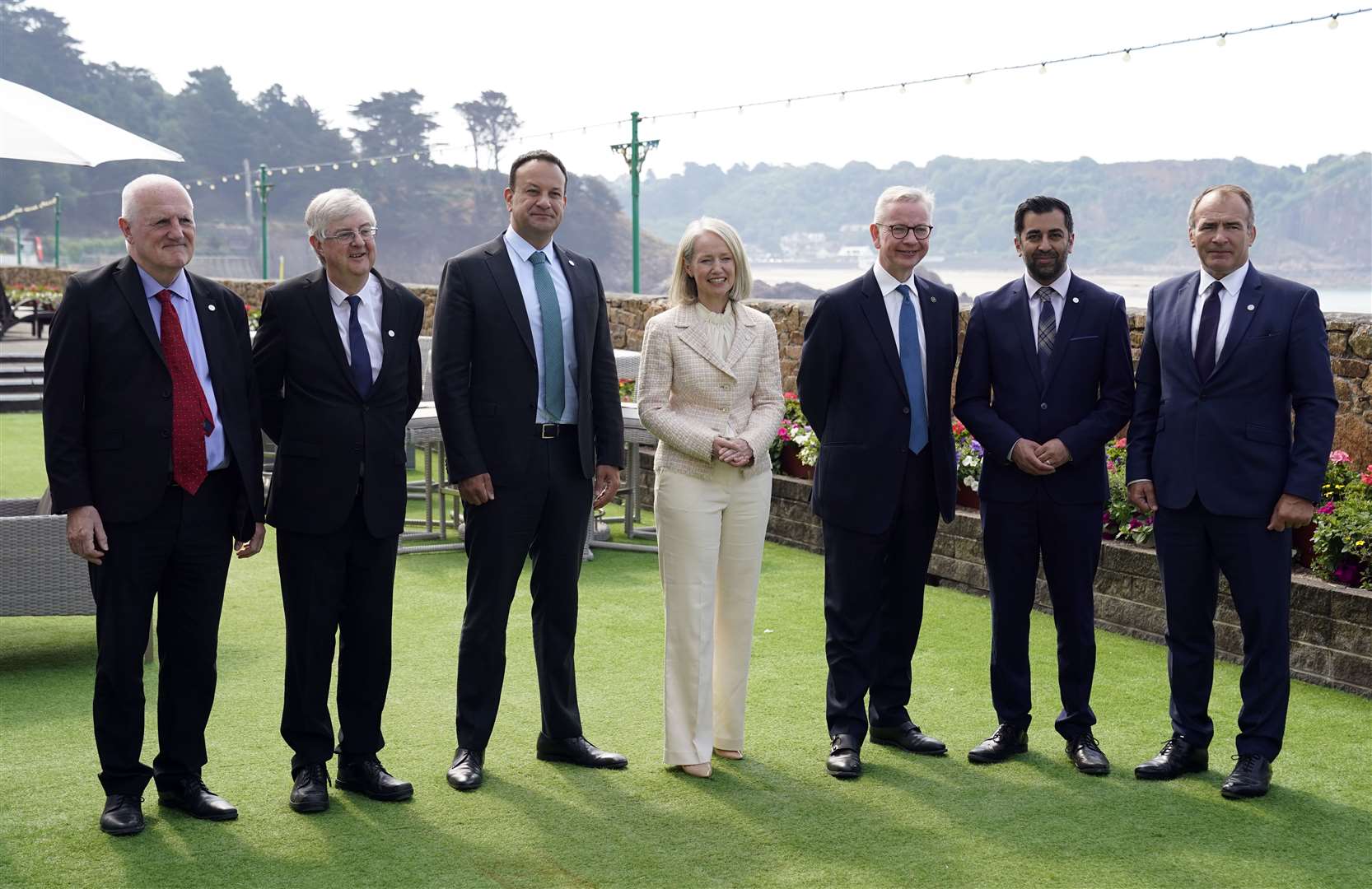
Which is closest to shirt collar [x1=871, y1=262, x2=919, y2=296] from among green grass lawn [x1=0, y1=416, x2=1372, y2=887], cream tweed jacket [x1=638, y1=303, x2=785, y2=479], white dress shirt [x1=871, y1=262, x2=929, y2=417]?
white dress shirt [x1=871, y1=262, x2=929, y2=417]

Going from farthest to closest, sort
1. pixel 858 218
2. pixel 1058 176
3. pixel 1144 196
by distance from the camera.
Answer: pixel 858 218 < pixel 1144 196 < pixel 1058 176

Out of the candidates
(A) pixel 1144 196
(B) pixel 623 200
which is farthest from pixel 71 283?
(B) pixel 623 200

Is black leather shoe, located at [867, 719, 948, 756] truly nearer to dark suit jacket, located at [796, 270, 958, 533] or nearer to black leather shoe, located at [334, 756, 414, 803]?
dark suit jacket, located at [796, 270, 958, 533]

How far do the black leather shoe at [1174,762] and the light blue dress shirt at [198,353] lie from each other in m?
2.90

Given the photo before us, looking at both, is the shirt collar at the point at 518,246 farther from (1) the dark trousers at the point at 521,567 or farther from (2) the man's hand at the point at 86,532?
(2) the man's hand at the point at 86,532

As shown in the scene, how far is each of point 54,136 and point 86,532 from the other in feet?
7.32

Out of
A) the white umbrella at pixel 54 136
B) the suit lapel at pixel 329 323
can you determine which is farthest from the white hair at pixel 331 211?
the white umbrella at pixel 54 136

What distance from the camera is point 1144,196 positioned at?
55.4 meters

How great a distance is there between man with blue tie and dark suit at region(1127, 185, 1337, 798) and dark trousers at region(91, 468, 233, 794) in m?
2.74

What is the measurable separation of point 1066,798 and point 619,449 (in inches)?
67.4

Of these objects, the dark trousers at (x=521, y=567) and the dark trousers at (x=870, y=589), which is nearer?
the dark trousers at (x=521, y=567)

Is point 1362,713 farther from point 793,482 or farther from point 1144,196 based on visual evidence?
point 1144,196

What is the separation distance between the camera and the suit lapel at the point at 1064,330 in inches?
174

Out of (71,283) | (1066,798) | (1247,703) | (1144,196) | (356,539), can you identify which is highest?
(1144,196)
